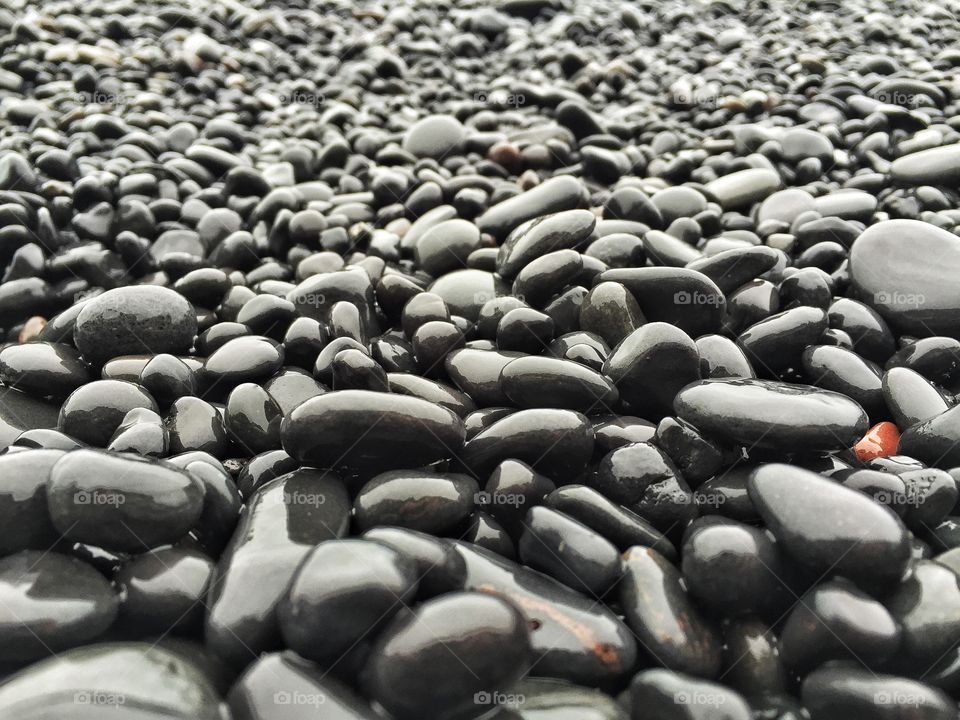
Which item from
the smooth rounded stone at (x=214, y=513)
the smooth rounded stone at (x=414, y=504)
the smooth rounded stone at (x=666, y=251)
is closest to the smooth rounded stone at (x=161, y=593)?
the smooth rounded stone at (x=214, y=513)

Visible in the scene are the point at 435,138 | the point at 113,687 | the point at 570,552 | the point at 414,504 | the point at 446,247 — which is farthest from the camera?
the point at 435,138

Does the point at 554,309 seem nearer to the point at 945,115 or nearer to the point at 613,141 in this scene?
the point at 613,141

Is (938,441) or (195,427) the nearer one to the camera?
(938,441)

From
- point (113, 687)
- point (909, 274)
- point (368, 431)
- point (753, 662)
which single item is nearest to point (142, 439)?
point (368, 431)

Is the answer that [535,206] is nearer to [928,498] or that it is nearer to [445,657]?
[928,498]

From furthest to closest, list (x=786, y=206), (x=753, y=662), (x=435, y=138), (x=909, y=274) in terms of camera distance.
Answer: (x=435, y=138) < (x=786, y=206) < (x=909, y=274) < (x=753, y=662)

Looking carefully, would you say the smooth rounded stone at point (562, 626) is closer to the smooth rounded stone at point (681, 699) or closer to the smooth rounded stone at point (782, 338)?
the smooth rounded stone at point (681, 699)

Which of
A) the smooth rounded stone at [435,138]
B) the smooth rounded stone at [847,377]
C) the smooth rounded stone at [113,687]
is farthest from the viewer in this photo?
the smooth rounded stone at [435,138]
